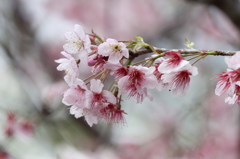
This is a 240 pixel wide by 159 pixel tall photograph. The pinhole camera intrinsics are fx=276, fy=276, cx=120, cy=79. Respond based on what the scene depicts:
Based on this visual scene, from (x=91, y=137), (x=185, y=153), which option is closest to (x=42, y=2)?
(x=91, y=137)

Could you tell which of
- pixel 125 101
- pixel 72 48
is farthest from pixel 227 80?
pixel 125 101

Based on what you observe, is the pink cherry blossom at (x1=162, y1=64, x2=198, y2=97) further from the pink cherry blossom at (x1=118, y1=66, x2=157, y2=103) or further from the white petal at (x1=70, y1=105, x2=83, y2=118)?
the white petal at (x1=70, y1=105, x2=83, y2=118)

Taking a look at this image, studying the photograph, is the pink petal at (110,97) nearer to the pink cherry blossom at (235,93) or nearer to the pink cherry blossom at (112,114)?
the pink cherry blossom at (112,114)

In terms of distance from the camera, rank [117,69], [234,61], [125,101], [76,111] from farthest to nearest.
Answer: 1. [125,101]
2. [76,111]
3. [117,69]
4. [234,61]

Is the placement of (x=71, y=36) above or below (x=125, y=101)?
below

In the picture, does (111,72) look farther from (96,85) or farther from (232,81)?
(232,81)

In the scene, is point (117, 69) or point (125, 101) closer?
point (117, 69)
